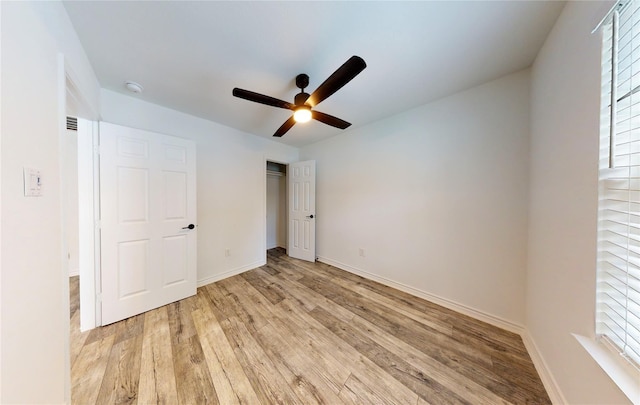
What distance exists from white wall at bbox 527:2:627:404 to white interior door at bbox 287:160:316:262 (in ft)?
8.50

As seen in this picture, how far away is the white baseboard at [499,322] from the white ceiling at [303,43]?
221cm

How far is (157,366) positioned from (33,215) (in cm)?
123

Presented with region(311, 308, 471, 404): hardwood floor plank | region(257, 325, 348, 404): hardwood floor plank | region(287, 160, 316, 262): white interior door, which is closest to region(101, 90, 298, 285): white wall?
region(287, 160, 316, 262): white interior door

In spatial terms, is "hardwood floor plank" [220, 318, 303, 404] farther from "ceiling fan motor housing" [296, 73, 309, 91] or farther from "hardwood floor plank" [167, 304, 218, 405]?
"ceiling fan motor housing" [296, 73, 309, 91]

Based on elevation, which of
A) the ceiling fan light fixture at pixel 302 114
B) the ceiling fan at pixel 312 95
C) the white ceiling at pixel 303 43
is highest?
the white ceiling at pixel 303 43

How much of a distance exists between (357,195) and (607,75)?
2159 mm

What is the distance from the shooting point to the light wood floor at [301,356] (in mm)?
1135

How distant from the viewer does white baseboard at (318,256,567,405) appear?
1.11 m

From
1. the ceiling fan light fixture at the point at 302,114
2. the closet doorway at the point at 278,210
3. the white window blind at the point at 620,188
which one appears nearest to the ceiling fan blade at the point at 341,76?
the ceiling fan light fixture at the point at 302,114

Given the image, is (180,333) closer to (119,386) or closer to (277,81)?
(119,386)

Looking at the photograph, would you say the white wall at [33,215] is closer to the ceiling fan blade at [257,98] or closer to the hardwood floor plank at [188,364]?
the hardwood floor plank at [188,364]

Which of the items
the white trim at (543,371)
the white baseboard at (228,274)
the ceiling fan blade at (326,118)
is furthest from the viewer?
the white baseboard at (228,274)

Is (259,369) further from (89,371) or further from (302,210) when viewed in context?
(302,210)

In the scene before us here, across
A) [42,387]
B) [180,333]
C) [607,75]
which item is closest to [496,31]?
[607,75]
